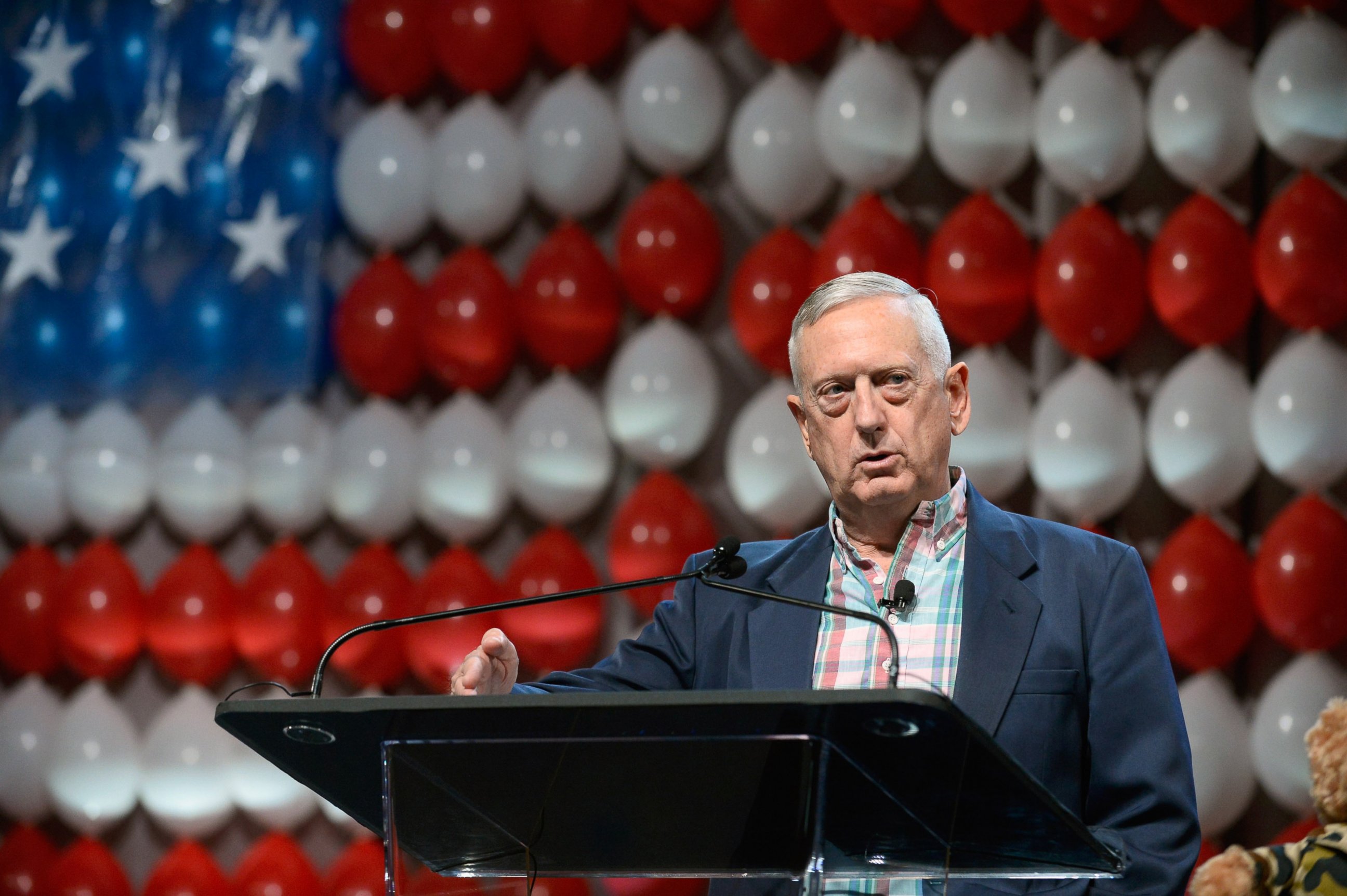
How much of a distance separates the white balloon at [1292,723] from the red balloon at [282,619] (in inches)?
81.4

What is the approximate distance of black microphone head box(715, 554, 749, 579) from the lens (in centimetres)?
146

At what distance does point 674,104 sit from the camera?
132 inches

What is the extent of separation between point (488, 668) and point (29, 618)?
2.56m

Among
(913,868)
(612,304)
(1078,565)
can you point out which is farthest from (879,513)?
(612,304)

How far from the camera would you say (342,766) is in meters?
1.31

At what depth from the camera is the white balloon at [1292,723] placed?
9.19ft

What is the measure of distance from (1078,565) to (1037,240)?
5.98ft

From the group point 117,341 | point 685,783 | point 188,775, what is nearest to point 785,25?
point 117,341

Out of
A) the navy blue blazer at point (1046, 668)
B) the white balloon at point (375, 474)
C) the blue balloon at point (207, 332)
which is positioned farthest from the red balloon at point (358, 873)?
the navy blue blazer at point (1046, 668)

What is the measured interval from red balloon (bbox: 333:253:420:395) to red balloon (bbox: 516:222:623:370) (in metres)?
0.29

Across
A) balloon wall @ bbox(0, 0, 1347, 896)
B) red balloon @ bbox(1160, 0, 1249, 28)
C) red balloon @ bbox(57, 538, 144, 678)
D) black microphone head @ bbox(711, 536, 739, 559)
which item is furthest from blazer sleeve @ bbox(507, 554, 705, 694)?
red balloon @ bbox(57, 538, 144, 678)

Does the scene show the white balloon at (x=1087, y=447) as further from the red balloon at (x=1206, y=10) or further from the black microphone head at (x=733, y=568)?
the black microphone head at (x=733, y=568)

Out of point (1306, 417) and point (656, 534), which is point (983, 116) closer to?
point (1306, 417)

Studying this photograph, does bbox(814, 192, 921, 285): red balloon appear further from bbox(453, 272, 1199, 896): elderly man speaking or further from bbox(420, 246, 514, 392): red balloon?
bbox(453, 272, 1199, 896): elderly man speaking
